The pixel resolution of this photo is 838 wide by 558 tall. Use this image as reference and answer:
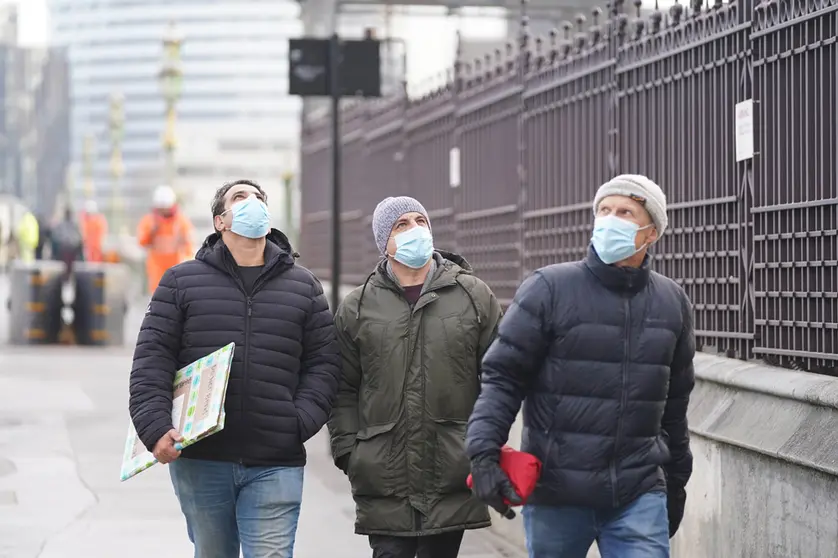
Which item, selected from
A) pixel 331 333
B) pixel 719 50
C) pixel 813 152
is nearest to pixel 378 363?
pixel 331 333

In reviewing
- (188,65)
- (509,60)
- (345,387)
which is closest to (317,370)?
(345,387)

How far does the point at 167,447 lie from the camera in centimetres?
584

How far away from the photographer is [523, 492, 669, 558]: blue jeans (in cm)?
513

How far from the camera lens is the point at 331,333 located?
6125 mm

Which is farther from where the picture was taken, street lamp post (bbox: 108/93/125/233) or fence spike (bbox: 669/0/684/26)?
street lamp post (bbox: 108/93/125/233)

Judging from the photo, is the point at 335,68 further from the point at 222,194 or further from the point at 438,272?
the point at 438,272

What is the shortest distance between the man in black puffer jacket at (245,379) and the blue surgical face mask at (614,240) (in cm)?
132

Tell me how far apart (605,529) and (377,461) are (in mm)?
1084

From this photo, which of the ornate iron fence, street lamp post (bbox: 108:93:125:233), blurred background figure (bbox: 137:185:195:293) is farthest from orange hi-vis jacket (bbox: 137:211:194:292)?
street lamp post (bbox: 108:93:125:233)

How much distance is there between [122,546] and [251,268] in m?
3.10

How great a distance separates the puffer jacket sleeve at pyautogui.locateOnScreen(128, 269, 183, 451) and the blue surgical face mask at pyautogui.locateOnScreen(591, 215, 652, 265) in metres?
1.63

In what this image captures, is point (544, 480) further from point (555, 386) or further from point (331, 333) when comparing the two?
point (331, 333)

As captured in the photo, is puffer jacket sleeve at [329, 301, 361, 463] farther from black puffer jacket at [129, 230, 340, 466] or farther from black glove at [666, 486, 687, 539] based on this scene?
black glove at [666, 486, 687, 539]

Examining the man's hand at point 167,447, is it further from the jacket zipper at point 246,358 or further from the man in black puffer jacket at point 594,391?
the man in black puffer jacket at point 594,391
